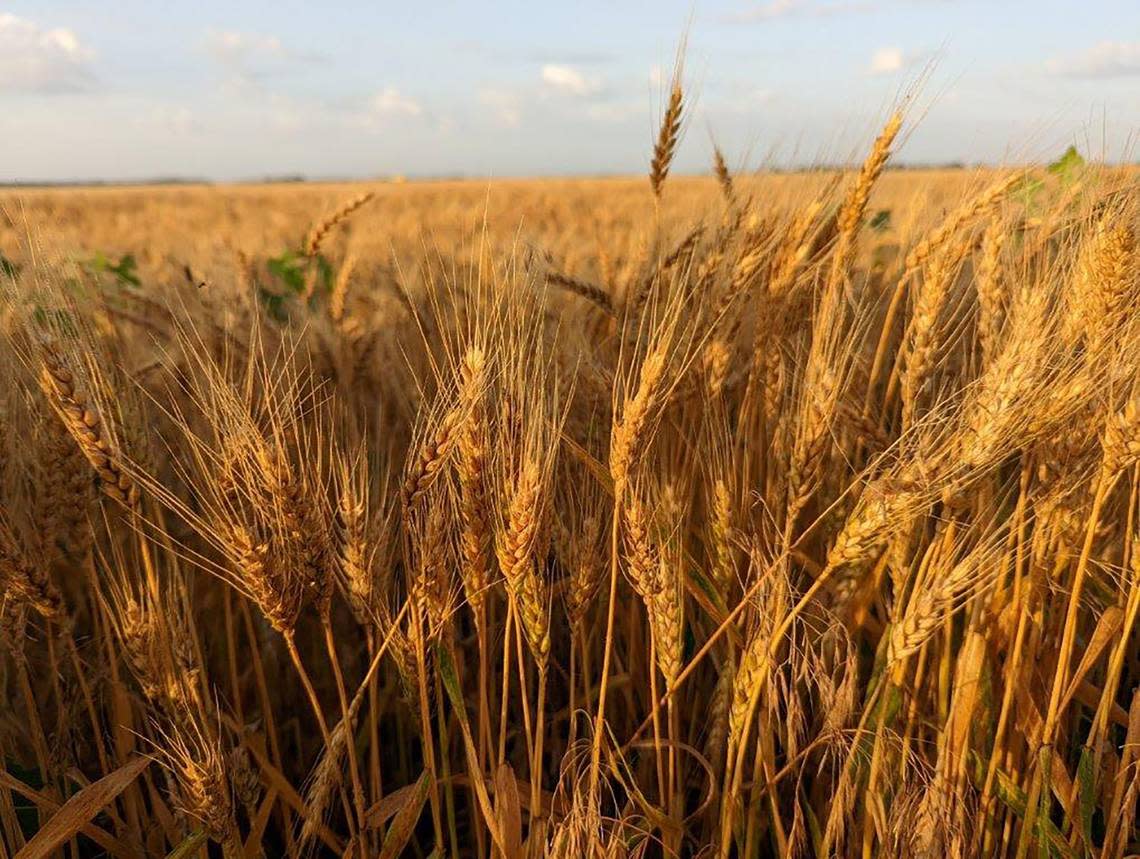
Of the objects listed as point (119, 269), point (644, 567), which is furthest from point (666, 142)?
point (119, 269)

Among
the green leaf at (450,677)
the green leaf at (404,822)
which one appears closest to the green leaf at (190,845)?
the green leaf at (404,822)

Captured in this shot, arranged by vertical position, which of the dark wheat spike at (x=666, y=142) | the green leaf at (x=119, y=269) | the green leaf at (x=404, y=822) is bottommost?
the green leaf at (x=404, y=822)

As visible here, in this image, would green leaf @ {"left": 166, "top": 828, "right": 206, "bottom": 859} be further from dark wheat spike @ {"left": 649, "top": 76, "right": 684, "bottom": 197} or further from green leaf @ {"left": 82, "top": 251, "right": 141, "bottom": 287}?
green leaf @ {"left": 82, "top": 251, "right": 141, "bottom": 287}

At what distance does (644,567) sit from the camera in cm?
97

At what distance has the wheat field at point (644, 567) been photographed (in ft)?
3.12

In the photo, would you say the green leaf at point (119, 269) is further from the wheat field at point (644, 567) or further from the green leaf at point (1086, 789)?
the green leaf at point (1086, 789)

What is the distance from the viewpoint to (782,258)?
1433 mm

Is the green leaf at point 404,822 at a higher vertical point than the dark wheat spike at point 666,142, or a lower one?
lower

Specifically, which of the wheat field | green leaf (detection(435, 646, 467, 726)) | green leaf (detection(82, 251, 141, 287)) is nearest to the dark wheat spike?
the wheat field

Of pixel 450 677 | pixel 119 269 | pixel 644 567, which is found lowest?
pixel 450 677

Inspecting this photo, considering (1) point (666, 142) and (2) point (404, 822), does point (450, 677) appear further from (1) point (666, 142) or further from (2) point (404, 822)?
(1) point (666, 142)

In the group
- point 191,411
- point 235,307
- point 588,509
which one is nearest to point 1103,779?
point 588,509

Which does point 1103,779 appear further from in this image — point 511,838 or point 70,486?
point 70,486

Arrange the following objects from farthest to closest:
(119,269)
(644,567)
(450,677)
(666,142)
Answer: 1. (119,269)
2. (666,142)
3. (450,677)
4. (644,567)
